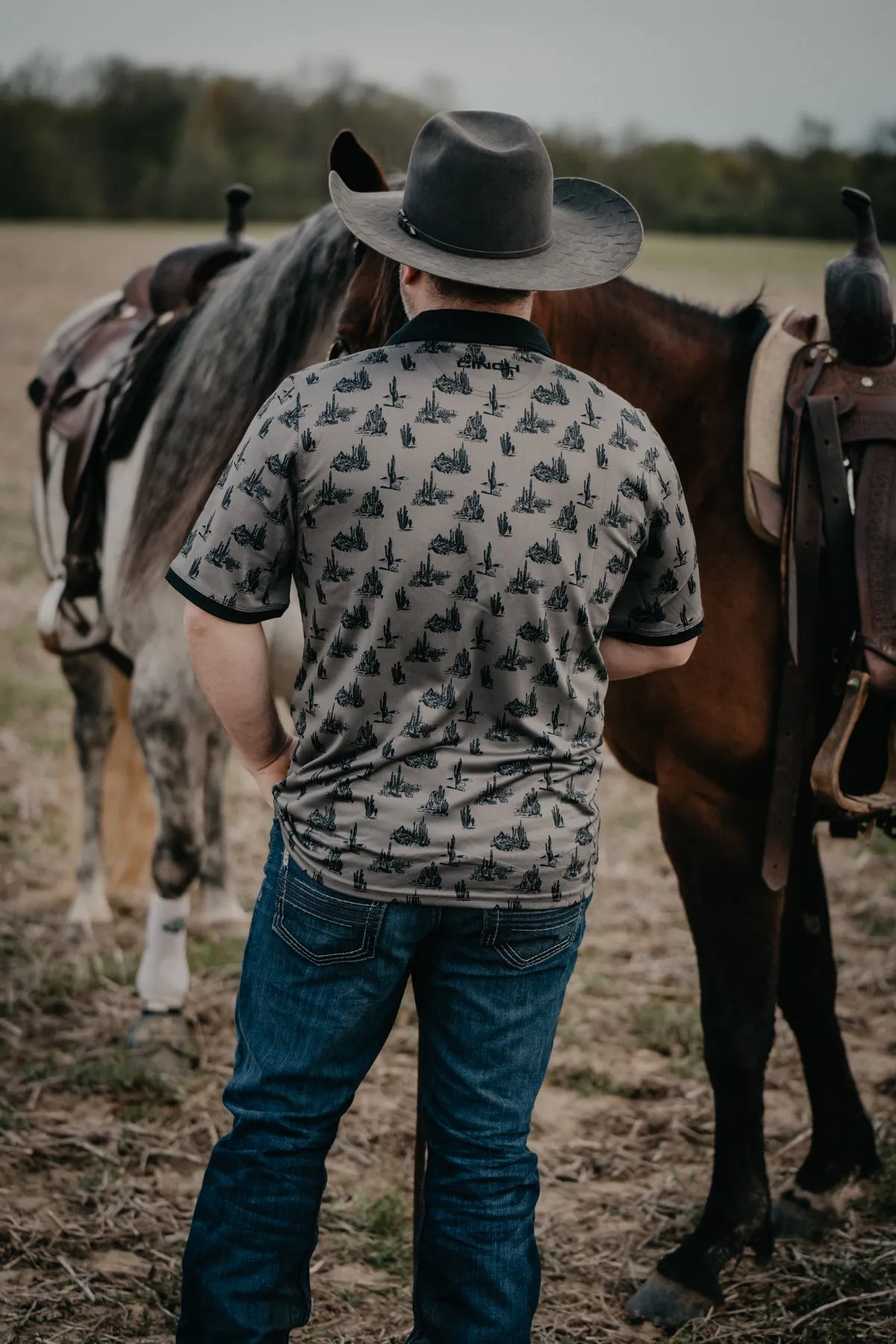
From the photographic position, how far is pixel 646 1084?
329 centimetres

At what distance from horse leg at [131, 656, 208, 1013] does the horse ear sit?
1362mm

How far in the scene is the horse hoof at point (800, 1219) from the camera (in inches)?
106

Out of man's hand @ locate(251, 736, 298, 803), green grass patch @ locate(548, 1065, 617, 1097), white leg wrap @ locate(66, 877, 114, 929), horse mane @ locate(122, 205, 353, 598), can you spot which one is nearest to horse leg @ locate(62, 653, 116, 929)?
white leg wrap @ locate(66, 877, 114, 929)

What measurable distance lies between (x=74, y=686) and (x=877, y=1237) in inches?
115

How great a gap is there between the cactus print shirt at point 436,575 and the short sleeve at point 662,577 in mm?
43

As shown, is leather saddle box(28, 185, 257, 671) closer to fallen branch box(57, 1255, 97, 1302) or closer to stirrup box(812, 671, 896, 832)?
fallen branch box(57, 1255, 97, 1302)

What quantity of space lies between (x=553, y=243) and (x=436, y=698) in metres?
0.65

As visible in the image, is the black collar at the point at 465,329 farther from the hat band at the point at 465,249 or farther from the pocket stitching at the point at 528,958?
the pocket stitching at the point at 528,958

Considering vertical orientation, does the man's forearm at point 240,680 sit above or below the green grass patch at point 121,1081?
above

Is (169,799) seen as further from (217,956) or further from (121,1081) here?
(217,956)

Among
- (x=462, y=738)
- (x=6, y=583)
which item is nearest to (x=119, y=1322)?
(x=462, y=738)

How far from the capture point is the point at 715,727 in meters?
2.41

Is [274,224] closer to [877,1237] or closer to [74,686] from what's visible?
[74,686]

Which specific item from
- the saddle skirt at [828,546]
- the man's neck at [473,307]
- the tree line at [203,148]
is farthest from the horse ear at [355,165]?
the tree line at [203,148]
